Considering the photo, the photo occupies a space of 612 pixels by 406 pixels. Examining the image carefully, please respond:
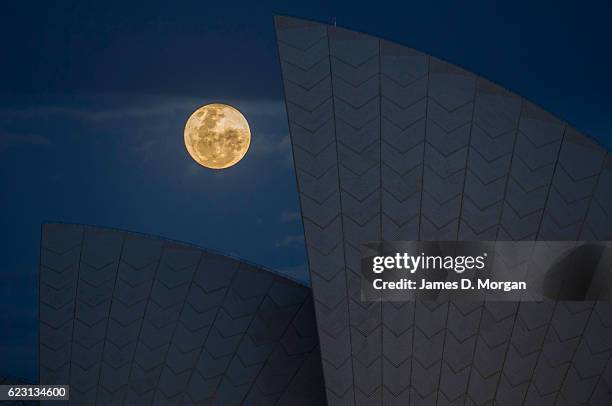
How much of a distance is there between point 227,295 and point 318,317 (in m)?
5.10

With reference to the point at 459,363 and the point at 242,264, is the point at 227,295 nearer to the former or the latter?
the point at 242,264

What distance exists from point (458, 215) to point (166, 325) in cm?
921

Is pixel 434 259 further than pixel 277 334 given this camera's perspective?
No

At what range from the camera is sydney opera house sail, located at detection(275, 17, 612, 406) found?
17.2 m

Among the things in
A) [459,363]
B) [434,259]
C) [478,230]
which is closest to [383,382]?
[459,363]

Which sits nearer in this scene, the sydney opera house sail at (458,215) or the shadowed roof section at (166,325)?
the sydney opera house sail at (458,215)

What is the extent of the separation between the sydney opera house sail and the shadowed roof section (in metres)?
3.63

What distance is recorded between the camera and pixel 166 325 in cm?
2128

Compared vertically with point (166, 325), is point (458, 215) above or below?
below

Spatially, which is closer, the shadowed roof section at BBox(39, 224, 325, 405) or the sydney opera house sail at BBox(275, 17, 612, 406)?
the sydney opera house sail at BBox(275, 17, 612, 406)

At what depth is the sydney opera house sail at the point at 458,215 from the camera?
17.2 m

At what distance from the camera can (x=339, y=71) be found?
1762cm

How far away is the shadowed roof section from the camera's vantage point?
66.6ft

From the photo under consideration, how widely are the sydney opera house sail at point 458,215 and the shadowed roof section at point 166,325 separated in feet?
11.9
